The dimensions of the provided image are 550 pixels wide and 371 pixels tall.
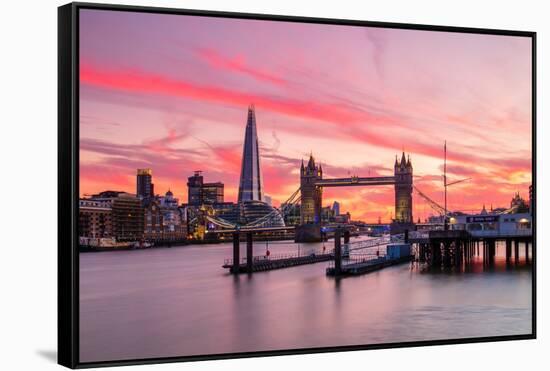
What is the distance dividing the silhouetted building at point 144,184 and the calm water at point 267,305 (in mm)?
489

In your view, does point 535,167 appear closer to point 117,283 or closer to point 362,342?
point 362,342

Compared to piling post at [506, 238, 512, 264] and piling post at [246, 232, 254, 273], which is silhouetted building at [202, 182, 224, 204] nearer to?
piling post at [246, 232, 254, 273]

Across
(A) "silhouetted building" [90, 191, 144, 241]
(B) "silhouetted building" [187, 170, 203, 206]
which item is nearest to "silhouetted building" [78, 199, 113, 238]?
(A) "silhouetted building" [90, 191, 144, 241]

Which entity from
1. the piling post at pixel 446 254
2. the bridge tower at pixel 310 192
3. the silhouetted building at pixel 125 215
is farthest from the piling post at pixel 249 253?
the piling post at pixel 446 254

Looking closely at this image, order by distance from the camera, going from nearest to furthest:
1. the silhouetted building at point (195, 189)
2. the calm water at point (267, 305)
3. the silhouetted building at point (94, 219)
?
the silhouetted building at point (94, 219) → the calm water at point (267, 305) → the silhouetted building at point (195, 189)

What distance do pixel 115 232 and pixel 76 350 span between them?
3.35 ft

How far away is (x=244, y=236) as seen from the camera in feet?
31.0

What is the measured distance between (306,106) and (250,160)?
742 millimetres

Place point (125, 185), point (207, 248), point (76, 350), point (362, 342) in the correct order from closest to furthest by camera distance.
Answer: point (76, 350) → point (125, 185) → point (362, 342) → point (207, 248)

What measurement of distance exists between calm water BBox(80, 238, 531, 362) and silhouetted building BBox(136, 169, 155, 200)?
49cm

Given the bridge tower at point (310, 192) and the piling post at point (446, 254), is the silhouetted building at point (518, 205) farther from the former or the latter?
the bridge tower at point (310, 192)

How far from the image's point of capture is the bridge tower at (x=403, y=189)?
9.23 m

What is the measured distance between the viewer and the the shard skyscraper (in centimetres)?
853

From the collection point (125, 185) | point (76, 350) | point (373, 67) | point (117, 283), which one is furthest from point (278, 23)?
point (76, 350)
